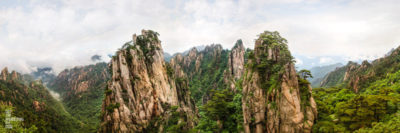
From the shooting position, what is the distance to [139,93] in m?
50.5

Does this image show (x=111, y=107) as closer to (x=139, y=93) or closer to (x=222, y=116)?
(x=139, y=93)

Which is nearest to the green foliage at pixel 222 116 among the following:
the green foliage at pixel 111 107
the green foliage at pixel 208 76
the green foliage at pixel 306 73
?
the green foliage at pixel 306 73

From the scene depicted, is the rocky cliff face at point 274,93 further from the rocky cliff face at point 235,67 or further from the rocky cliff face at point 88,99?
the rocky cliff face at point 88,99

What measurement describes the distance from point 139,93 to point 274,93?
35505 mm

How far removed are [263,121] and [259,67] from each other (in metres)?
9.62

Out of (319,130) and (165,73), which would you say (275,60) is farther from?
(165,73)

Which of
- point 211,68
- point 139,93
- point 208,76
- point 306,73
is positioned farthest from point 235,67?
point 306,73

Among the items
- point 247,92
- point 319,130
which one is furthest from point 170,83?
point 319,130

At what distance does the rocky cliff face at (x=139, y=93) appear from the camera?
44656 millimetres

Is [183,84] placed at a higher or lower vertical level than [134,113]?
higher

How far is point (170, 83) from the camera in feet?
211

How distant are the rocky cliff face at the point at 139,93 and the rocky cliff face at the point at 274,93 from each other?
20178 mm

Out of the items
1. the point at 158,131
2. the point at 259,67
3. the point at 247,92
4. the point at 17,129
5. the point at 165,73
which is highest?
the point at 165,73

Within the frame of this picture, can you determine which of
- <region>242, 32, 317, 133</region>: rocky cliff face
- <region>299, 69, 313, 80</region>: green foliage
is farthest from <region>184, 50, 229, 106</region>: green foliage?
<region>299, 69, 313, 80</region>: green foliage
